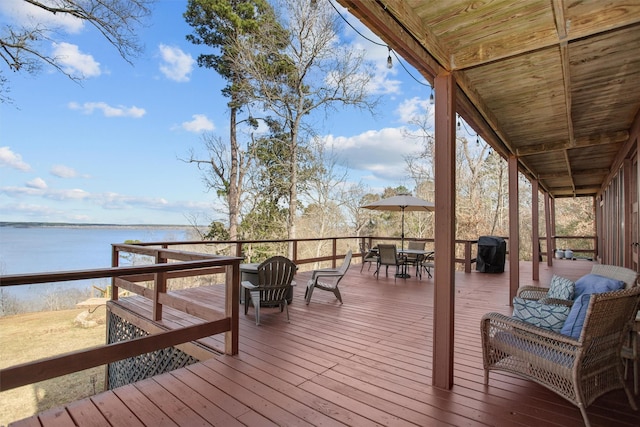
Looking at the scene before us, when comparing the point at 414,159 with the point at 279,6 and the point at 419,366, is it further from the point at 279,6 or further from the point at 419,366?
the point at 419,366

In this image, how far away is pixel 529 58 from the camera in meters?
2.63

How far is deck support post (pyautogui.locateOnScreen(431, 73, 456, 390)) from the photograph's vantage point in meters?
2.49

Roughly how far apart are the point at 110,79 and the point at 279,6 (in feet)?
28.3

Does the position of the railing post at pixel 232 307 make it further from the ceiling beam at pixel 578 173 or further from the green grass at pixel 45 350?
the ceiling beam at pixel 578 173

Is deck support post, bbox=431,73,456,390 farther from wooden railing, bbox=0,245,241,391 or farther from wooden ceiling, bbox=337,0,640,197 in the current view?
wooden railing, bbox=0,245,241,391

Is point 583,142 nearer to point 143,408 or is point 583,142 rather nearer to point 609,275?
point 609,275

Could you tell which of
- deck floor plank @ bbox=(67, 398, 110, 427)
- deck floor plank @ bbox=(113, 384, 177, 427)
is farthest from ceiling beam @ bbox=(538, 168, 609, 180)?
deck floor plank @ bbox=(67, 398, 110, 427)

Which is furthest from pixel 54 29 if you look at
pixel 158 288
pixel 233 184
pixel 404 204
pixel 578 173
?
pixel 578 173

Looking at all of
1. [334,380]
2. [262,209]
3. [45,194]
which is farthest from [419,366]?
[45,194]

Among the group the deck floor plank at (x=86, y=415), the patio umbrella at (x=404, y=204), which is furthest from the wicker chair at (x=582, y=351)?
the patio umbrella at (x=404, y=204)

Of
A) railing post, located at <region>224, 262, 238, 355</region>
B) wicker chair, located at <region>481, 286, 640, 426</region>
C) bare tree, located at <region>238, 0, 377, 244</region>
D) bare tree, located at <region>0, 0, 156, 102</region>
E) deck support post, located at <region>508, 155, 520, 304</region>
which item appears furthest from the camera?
bare tree, located at <region>238, 0, 377, 244</region>

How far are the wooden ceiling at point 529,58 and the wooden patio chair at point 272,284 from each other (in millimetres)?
2682

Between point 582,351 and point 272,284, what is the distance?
3.07m

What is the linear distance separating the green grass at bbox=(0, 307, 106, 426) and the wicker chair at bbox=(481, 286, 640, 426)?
7.01 meters
